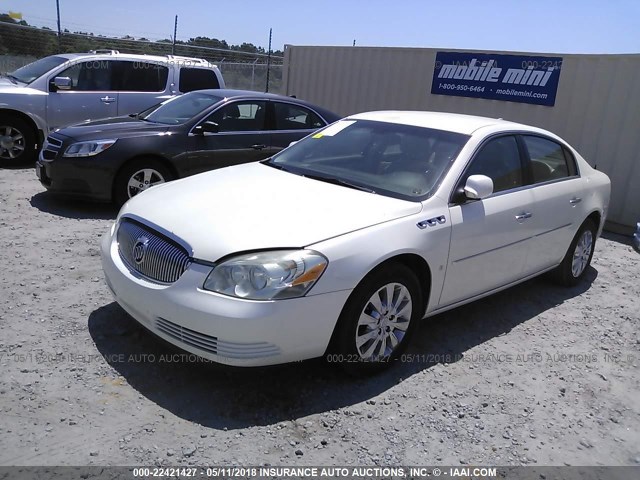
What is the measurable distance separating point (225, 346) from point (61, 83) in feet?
24.2

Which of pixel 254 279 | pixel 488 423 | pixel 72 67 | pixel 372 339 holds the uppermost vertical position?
pixel 72 67

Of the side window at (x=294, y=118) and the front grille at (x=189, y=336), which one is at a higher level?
the side window at (x=294, y=118)

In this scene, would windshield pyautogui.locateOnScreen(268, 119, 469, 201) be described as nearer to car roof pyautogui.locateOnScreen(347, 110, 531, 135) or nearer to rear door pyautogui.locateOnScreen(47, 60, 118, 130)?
car roof pyautogui.locateOnScreen(347, 110, 531, 135)

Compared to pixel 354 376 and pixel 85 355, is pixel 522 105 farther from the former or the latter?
→ pixel 85 355

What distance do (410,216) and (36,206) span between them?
500 centimetres

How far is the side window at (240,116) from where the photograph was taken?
23.8 ft

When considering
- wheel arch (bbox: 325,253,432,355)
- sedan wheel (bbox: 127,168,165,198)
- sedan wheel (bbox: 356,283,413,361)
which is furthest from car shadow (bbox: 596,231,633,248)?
sedan wheel (bbox: 127,168,165,198)

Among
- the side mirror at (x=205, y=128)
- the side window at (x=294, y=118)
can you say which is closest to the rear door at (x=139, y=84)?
the side window at (x=294, y=118)

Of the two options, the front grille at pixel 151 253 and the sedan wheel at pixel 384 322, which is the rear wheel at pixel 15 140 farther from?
the sedan wheel at pixel 384 322

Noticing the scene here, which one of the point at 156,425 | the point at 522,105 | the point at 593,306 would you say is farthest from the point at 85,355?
the point at 522,105

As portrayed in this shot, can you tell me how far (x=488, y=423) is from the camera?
3.40 m

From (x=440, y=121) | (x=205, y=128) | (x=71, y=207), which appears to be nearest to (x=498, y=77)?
(x=205, y=128)

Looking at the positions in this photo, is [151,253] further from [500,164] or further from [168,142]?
[168,142]

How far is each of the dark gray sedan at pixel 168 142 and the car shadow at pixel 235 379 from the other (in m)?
2.70
